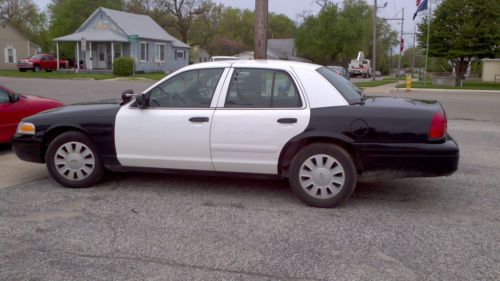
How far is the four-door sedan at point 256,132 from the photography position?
16.4 ft

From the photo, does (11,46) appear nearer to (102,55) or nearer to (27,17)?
(102,55)

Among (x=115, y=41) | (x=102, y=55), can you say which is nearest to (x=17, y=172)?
(x=115, y=41)

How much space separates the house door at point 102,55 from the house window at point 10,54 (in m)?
13.5

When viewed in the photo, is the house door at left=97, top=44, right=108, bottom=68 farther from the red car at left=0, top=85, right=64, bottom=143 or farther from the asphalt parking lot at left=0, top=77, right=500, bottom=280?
the asphalt parking lot at left=0, top=77, right=500, bottom=280

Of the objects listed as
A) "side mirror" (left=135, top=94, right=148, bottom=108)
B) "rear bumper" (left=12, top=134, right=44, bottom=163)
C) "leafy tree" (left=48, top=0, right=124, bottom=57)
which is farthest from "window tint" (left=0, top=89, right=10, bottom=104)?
"leafy tree" (left=48, top=0, right=124, bottom=57)

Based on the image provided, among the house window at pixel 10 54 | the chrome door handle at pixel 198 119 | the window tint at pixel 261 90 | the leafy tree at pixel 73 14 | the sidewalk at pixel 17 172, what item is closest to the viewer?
the window tint at pixel 261 90

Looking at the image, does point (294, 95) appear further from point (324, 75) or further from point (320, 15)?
point (320, 15)

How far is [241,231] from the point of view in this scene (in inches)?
179

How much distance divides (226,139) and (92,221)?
159 centimetres

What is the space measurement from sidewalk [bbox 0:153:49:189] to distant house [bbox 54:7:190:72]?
119 ft

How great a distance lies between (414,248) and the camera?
4156 millimetres

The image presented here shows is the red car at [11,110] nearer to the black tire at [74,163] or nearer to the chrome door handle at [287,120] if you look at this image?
the black tire at [74,163]

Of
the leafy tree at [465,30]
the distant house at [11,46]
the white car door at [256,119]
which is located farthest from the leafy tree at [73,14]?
the white car door at [256,119]

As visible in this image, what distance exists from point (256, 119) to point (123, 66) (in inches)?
1314
